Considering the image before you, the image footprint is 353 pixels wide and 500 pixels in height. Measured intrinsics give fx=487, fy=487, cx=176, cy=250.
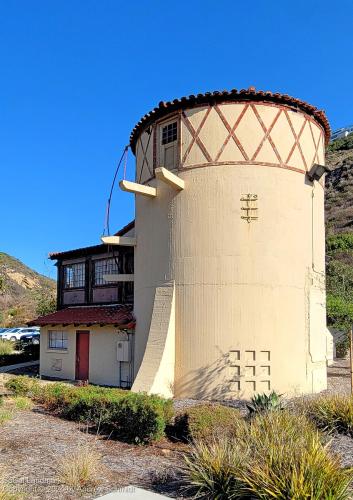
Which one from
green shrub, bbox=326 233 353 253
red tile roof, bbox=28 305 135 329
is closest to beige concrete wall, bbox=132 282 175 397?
red tile roof, bbox=28 305 135 329

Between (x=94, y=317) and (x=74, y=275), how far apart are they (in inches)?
176

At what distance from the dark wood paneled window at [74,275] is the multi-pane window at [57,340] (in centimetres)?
247

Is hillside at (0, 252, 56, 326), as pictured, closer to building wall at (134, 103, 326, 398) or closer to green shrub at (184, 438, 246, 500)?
building wall at (134, 103, 326, 398)

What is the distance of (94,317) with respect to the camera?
20.2 meters

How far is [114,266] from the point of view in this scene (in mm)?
21609

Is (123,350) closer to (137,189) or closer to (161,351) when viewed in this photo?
(161,351)

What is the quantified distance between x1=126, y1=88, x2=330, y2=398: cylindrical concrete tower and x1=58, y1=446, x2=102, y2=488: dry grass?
691cm

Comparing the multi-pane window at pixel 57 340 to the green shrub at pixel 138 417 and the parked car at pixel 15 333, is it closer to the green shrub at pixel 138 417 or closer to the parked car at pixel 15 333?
the green shrub at pixel 138 417

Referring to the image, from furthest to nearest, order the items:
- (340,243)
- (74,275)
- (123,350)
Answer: (340,243) < (74,275) < (123,350)

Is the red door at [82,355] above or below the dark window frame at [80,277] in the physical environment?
below

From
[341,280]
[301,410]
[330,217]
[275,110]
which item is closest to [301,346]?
[301,410]

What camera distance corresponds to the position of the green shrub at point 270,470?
593cm

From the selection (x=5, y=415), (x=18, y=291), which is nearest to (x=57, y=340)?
(x=5, y=415)

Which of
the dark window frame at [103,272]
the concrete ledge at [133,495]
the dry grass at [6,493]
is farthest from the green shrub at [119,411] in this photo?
the dark window frame at [103,272]
